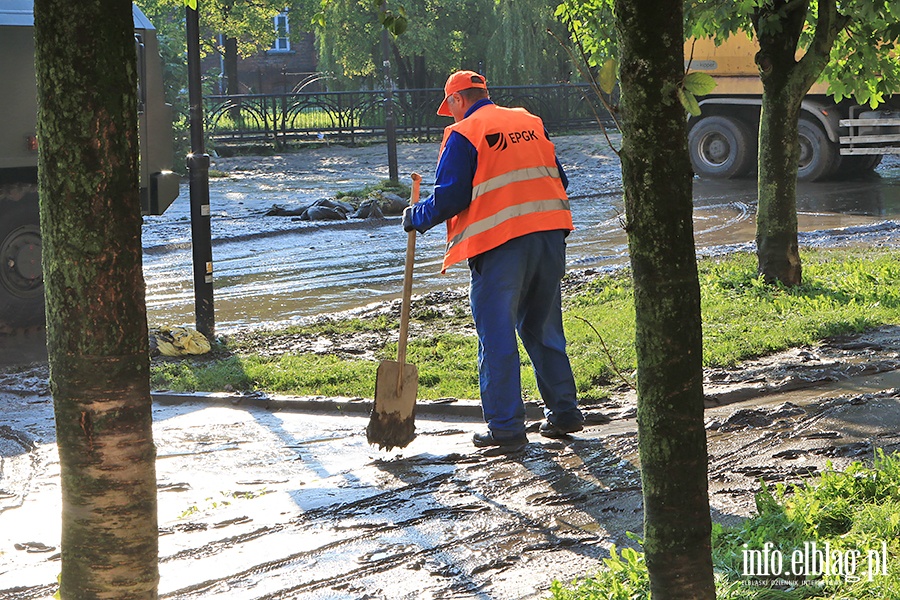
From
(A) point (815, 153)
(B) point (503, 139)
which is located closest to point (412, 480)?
(B) point (503, 139)

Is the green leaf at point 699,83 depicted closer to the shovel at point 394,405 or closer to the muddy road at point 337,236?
the shovel at point 394,405

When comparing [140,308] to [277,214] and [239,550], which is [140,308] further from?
[277,214]

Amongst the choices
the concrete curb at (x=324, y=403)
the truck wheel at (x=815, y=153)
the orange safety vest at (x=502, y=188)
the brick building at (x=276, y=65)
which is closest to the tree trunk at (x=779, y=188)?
the concrete curb at (x=324, y=403)

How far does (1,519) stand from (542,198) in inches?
124

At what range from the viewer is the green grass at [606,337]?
7.80 metres

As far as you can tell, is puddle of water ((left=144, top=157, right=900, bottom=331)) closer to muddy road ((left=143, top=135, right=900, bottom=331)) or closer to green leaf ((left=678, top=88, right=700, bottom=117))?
muddy road ((left=143, top=135, right=900, bottom=331))

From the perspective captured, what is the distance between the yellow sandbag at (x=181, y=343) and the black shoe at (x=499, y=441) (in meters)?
3.45

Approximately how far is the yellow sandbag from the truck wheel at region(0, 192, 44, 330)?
6.29 ft

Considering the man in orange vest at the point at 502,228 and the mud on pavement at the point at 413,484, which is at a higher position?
the man in orange vest at the point at 502,228

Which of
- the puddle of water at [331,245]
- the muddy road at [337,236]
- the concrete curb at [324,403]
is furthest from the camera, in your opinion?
the muddy road at [337,236]

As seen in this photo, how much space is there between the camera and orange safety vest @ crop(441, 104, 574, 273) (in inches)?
245

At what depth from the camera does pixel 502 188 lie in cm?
622

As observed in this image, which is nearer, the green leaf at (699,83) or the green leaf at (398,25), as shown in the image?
the green leaf at (699,83)

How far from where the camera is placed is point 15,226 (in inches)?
406
